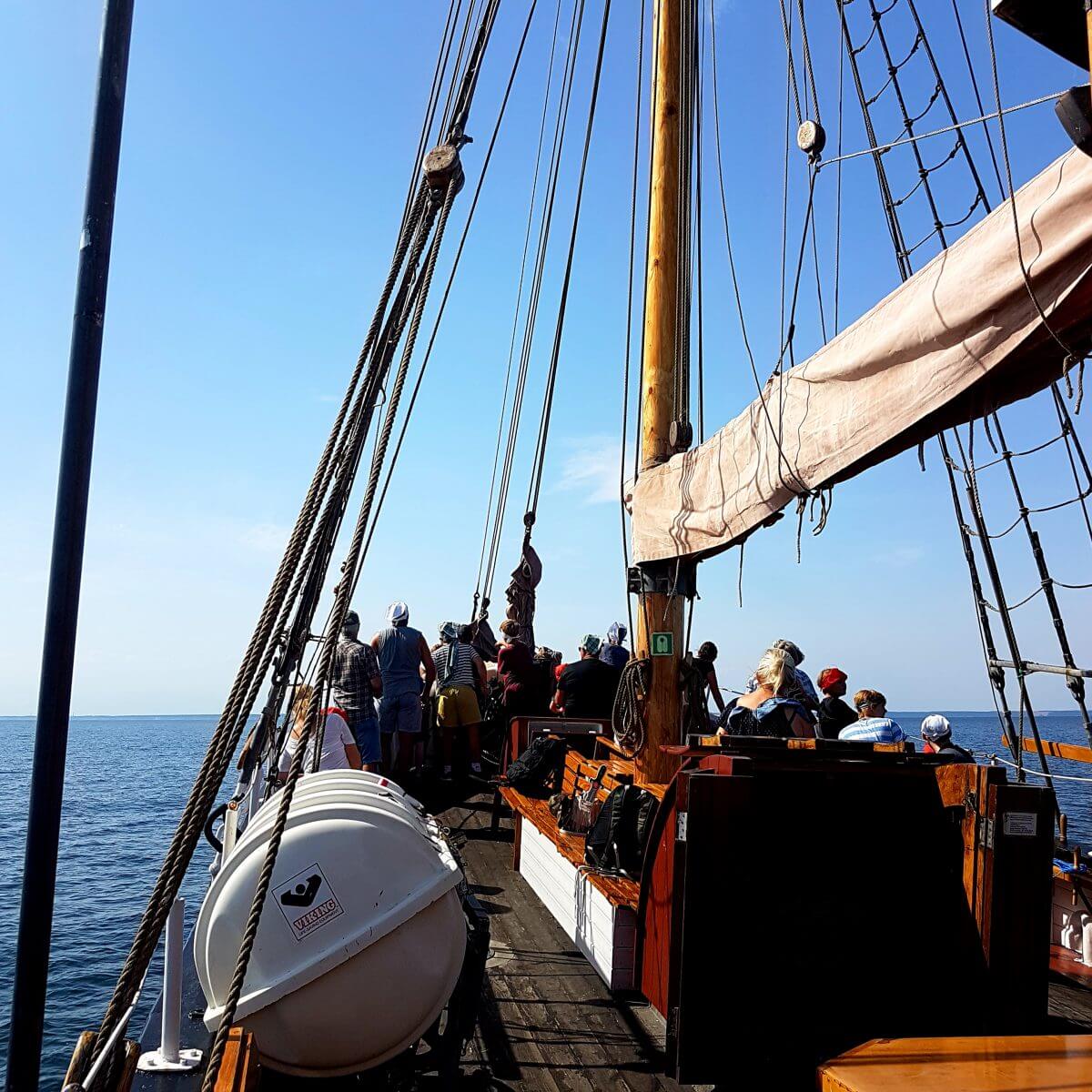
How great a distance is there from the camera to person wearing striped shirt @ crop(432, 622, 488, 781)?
995 centimetres

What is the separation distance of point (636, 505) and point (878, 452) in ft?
7.93

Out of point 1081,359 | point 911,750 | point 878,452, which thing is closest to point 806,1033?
point 911,750

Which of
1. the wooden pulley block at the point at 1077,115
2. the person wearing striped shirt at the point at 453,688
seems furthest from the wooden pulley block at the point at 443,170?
the person wearing striped shirt at the point at 453,688

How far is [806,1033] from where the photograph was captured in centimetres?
337

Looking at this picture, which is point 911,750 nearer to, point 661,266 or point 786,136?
point 661,266

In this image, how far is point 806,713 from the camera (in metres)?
5.90

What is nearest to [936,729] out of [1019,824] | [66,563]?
[1019,824]

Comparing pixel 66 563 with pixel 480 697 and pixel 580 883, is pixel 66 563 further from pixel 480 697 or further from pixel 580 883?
pixel 480 697

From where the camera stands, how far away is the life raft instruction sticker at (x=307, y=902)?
9.04 feet

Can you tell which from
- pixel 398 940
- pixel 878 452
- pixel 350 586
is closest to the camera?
pixel 398 940

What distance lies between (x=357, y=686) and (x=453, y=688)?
242cm

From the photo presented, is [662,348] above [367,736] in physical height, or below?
above

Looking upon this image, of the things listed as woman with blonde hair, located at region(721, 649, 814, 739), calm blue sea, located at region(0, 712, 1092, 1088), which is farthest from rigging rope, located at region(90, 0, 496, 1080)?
calm blue sea, located at region(0, 712, 1092, 1088)

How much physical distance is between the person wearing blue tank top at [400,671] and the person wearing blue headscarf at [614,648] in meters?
1.74
